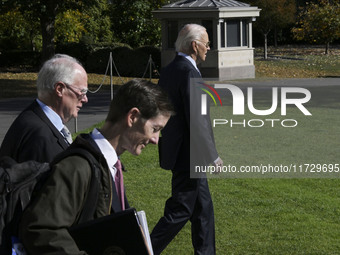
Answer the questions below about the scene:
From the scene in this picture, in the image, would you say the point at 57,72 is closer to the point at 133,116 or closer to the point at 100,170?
the point at 133,116

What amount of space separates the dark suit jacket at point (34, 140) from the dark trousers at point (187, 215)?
235cm

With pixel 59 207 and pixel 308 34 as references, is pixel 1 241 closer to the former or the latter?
pixel 59 207

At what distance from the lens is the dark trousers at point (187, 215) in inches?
252

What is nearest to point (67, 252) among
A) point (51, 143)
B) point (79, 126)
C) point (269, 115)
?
point (51, 143)

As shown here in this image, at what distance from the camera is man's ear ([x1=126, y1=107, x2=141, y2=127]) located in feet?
10.2

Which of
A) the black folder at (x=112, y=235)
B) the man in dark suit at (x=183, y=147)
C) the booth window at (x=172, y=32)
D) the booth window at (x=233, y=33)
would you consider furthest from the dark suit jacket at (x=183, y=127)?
the booth window at (x=233, y=33)

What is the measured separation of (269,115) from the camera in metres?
20.3

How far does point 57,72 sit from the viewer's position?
4.15 metres

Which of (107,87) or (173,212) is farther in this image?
(107,87)

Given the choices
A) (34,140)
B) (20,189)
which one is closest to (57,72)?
(34,140)

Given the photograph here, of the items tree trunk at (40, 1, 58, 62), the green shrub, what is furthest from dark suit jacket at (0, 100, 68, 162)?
the green shrub

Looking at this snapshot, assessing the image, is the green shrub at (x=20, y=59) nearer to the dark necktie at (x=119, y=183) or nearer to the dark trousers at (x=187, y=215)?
the dark trousers at (x=187, y=215)

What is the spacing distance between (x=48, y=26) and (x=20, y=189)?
32.8 meters

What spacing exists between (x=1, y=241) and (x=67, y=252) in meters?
0.25
